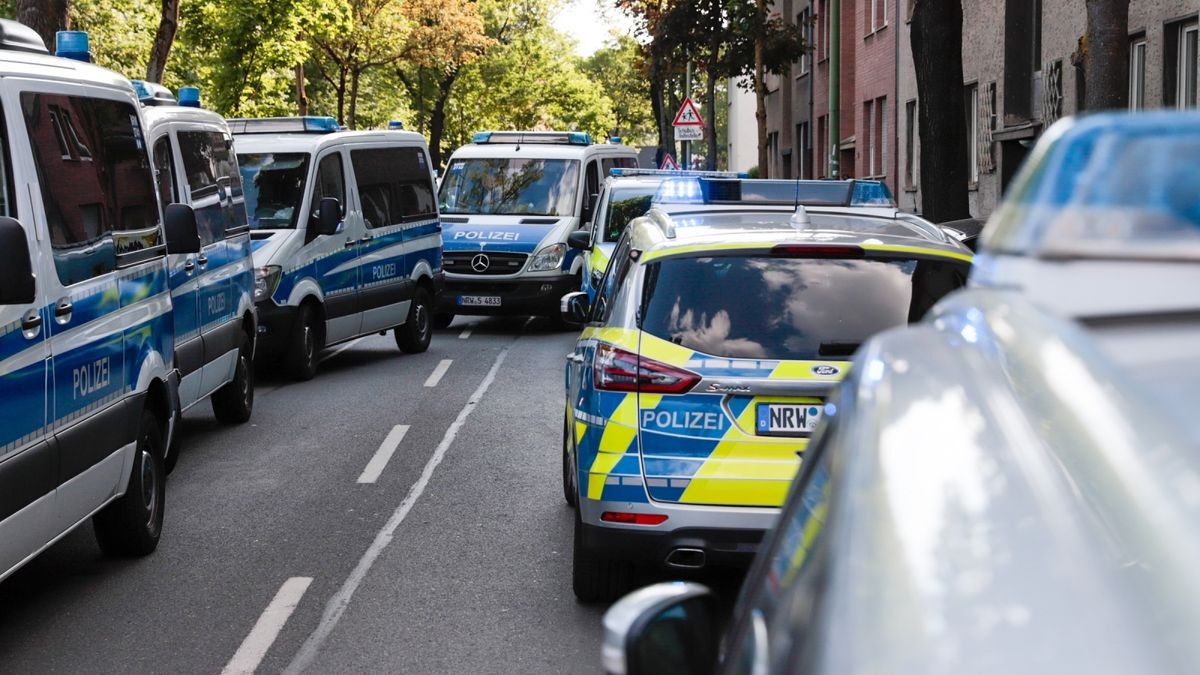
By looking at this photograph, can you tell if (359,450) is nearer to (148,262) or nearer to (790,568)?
(148,262)

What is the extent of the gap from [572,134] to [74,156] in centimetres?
1633

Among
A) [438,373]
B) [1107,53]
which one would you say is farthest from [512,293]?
[1107,53]

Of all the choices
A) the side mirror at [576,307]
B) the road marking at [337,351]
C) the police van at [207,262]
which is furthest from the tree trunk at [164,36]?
the side mirror at [576,307]

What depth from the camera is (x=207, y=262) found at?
35.5ft

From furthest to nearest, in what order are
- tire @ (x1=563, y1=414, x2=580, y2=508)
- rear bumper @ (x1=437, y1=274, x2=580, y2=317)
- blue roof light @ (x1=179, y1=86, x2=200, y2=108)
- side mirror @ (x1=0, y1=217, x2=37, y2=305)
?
rear bumper @ (x1=437, y1=274, x2=580, y2=317)
blue roof light @ (x1=179, y1=86, x2=200, y2=108)
tire @ (x1=563, y1=414, x2=580, y2=508)
side mirror @ (x1=0, y1=217, x2=37, y2=305)

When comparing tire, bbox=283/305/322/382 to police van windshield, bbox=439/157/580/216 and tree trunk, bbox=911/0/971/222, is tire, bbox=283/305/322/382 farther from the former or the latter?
tree trunk, bbox=911/0/971/222

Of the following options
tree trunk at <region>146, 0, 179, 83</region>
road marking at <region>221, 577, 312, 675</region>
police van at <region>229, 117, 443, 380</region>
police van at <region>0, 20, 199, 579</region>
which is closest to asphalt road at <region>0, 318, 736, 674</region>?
road marking at <region>221, 577, 312, 675</region>

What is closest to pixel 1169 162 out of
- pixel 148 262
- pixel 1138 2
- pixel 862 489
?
pixel 862 489

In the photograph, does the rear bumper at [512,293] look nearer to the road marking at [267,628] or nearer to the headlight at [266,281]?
the headlight at [266,281]

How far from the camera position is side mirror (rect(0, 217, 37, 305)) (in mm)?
5555

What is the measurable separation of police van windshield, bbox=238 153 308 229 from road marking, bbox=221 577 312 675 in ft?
26.8

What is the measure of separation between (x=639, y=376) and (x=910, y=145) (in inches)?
1175

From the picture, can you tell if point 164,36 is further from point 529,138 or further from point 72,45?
point 72,45

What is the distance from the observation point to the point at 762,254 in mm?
6121
